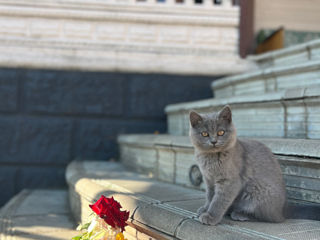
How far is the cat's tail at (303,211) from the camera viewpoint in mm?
1821

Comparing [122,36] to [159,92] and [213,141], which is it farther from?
[213,141]

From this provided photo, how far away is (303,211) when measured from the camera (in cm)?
187

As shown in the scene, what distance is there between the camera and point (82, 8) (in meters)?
4.39

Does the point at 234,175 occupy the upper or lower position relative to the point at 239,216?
upper

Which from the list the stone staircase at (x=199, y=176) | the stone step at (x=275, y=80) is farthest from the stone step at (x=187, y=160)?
the stone step at (x=275, y=80)

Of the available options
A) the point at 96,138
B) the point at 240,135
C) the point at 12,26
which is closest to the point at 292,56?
the point at 240,135

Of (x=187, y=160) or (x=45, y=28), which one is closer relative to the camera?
(x=187, y=160)

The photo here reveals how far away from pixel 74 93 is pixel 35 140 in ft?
2.53

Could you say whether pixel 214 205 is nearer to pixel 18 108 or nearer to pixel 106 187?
pixel 106 187

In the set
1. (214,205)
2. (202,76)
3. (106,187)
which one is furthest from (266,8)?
(214,205)

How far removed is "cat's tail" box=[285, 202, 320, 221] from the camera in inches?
71.7

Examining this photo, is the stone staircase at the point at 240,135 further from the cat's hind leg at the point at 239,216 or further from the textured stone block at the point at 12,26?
the textured stone block at the point at 12,26

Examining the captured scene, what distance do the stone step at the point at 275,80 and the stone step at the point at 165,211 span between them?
1.40 m

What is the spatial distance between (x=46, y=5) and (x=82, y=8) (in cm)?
46
